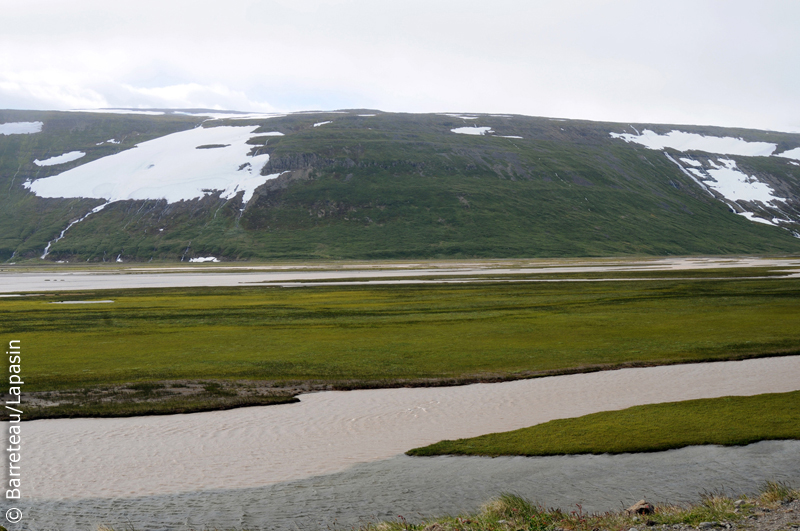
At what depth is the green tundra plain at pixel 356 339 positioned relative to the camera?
1162 inches

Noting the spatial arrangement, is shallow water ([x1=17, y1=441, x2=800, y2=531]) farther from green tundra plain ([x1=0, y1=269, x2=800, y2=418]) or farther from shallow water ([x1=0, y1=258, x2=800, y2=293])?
shallow water ([x1=0, y1=258, x2=800, y2=293])

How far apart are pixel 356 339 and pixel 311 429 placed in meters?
18.6

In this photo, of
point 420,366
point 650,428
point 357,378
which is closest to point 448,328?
point 420,366

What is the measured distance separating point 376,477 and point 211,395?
1272 centimetres

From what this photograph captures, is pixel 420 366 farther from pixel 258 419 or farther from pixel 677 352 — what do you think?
pixel 677 352

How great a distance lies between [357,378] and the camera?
30188mm

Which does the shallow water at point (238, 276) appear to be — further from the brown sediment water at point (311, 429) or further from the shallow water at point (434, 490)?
the shallow water at point (434, 490)

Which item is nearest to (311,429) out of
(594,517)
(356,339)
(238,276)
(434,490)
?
(434,490)

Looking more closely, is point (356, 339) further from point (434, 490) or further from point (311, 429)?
point (434, 490)

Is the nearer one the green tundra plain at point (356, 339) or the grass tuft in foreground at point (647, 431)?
the grass tuft in foreground at point (647, 431)

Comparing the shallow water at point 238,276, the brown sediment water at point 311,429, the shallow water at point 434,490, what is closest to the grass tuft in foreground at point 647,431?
the shallow water at point 434,490

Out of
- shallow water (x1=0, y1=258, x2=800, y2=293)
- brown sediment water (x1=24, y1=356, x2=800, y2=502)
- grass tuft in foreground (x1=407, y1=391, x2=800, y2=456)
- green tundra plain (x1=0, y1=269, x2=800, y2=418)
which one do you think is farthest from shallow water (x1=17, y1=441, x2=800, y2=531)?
shallow water (x1=0, y1=258, x2=800, y2=293)

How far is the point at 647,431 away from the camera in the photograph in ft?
67.2

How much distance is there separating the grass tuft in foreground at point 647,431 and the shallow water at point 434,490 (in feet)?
1.66
